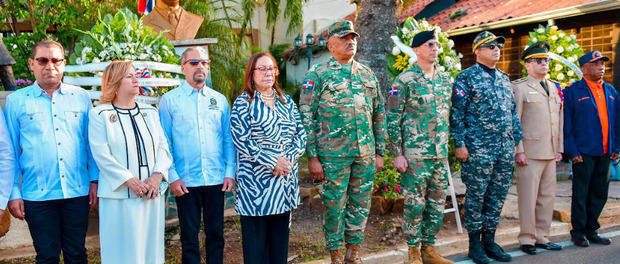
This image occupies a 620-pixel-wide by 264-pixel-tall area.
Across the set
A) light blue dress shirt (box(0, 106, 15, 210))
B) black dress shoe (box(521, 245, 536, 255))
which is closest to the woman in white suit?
light blue dress shirt (box(0, 106, 15, 210))

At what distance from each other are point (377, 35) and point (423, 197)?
3.26 metres

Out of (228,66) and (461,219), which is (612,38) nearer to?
(461,219)

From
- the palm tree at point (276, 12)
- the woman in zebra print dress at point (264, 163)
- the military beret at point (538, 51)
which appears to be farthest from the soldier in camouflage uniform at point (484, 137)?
the palm tree at point (276, 12)

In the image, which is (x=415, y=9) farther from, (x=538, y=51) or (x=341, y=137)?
(x=341, y=137)

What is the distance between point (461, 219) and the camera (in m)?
5.86

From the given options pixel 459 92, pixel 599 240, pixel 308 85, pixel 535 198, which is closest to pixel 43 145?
pixel 308 85

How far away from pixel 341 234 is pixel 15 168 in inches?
93.6

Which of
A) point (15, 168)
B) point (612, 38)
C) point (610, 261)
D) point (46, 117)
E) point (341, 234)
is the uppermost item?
point (612, 38)

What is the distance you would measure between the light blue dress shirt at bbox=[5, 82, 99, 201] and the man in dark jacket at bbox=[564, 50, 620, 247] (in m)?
4.68

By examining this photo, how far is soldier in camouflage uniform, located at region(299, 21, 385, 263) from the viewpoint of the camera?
12.8 ft

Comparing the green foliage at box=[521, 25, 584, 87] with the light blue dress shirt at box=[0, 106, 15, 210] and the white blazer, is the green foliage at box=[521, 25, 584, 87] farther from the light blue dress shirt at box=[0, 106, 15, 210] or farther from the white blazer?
the light blue dress shirt at box=[0, 106, 15, 210]

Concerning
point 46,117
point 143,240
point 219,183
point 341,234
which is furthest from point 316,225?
point 46,117

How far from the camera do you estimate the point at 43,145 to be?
314 cm

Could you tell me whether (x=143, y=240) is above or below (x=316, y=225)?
above
